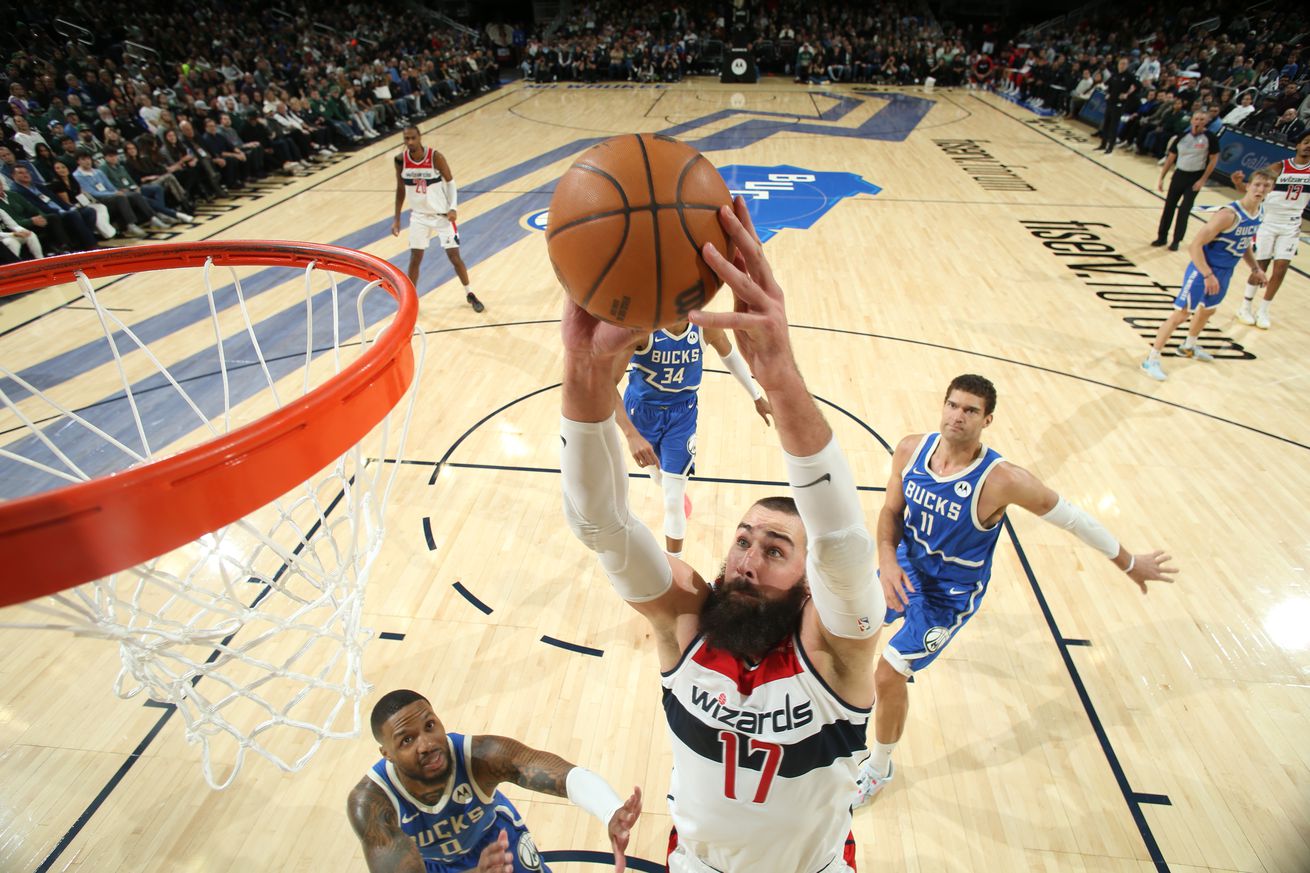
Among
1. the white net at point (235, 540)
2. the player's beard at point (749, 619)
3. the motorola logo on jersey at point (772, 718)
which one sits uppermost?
the player's beard at point (749, 619)

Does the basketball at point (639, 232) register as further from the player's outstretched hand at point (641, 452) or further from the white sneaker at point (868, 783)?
the white sneaker at point (868, 783)

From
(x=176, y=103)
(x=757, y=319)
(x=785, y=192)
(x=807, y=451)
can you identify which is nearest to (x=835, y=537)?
(x=807, y=451)

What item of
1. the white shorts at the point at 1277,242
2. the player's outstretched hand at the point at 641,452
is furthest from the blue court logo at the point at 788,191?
the player's outstretched hand at the point at 641,452

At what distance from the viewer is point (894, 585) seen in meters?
2.82

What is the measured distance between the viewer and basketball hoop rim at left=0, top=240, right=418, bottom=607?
131 cm

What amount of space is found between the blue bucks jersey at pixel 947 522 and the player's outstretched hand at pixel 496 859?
1.91 m

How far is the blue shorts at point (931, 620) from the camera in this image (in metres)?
2.89

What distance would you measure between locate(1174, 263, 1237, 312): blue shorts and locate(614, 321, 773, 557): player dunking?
4364mm

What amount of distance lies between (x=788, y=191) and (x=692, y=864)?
1055cm

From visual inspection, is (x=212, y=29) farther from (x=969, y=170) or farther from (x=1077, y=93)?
(x=1077, y=93)

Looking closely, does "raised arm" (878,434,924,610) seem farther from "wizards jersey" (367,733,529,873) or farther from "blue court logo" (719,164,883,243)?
"blue court logo" (719,164,883,243)

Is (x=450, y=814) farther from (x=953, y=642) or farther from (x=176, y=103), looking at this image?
(x=176, y=103)

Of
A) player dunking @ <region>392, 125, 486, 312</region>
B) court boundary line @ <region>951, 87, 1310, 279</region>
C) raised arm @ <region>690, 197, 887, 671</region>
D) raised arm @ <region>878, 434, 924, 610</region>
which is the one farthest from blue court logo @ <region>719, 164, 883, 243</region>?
raised arm @ <region>690, 197, 887, 671</region>

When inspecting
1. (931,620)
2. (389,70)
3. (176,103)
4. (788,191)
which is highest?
(176,103)
